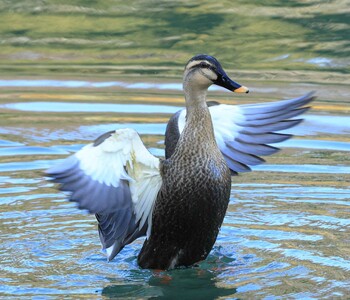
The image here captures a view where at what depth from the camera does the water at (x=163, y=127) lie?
7.86m

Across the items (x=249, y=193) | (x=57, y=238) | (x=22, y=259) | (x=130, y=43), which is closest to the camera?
(x=22, y=259)

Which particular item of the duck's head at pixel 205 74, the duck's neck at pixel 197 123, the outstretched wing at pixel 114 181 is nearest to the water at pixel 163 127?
the outstretched wing at pixel 114 181

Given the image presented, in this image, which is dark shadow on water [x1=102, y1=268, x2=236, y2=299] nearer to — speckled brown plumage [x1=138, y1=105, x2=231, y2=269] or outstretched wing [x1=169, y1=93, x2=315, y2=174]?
speckled brown plumage [x1=138, y1=105, x2=231, y2=269]

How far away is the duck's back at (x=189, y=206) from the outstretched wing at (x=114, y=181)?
0.41 ft

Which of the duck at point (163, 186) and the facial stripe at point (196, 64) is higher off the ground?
the facial stripe at point (196, 64)

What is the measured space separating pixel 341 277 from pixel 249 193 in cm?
228

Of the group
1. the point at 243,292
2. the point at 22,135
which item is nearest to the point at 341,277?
the point at 243,292

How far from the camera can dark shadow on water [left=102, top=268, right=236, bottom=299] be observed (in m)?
7.59

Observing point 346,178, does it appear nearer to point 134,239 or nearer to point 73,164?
point 134,239

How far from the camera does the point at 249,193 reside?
388 inches

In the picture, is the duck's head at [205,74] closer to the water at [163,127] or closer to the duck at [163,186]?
the duck at [163,186]

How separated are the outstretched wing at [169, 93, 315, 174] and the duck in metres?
0.66

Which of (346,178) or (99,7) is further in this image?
(99,7)

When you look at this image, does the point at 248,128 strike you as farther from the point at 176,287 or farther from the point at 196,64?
the point at 176,287
